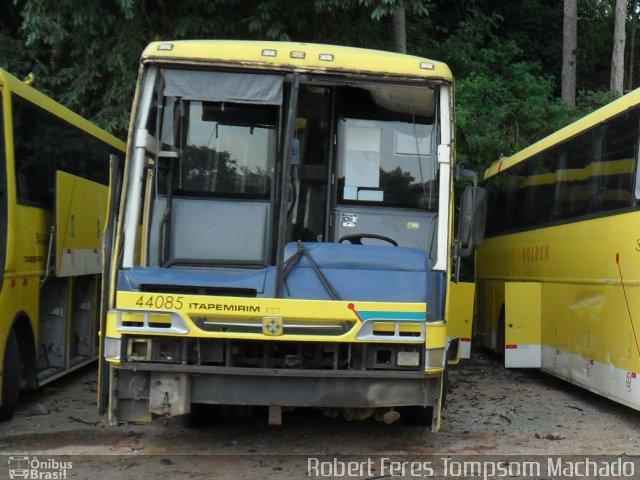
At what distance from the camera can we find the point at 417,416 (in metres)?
6.87

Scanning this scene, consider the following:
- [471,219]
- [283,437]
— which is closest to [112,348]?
[283,437]

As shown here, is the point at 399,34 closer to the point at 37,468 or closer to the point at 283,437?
the point at 283,437

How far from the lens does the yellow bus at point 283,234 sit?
5457mm

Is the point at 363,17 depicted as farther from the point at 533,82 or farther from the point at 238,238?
the point at 238,238

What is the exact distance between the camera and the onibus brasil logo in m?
5.67

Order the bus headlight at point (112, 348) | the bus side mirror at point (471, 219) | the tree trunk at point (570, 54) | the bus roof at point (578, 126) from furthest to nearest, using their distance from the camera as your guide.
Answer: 1. the tree trunk at point (570, 54)
2. the bus roof at point (578, 126)
3. the bus side mirror at point (471, 219)
4. the bus headlight at point (112, 348)

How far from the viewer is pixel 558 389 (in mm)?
9836

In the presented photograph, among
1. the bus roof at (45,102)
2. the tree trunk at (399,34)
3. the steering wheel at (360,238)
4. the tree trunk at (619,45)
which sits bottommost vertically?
the steering wheel at (360,238)

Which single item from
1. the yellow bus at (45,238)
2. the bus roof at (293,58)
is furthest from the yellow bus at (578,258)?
the yellow bus at (45,238)

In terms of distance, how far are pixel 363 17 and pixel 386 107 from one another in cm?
717

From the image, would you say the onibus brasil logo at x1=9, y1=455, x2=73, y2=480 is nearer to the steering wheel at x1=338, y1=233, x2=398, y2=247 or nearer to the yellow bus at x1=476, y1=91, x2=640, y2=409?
the steering wheel at x1=338, y1=233, x2=398, y2=247

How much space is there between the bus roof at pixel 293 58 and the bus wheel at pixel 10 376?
10.3 feet

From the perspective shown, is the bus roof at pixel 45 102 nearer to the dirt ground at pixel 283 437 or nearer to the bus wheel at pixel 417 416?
the dirt ground at pixel 283 437

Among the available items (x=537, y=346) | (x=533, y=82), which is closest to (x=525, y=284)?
(x=537, y=346)
